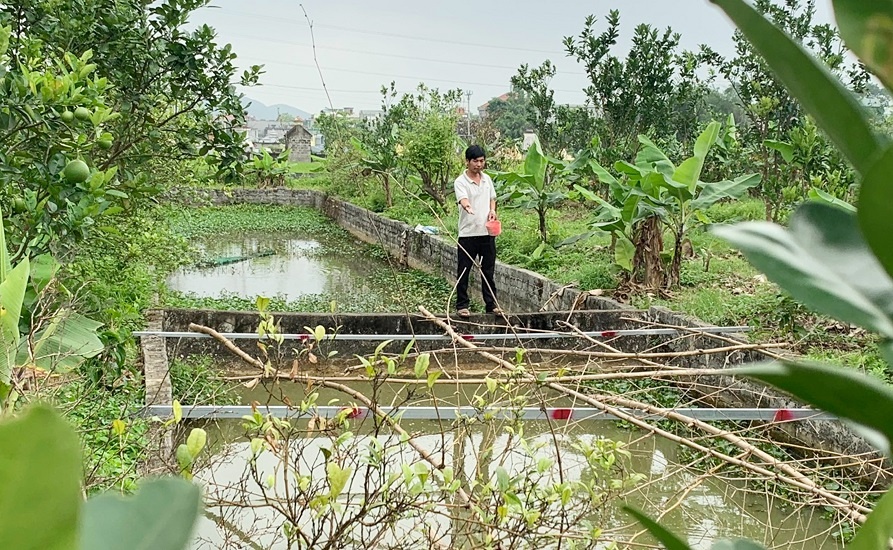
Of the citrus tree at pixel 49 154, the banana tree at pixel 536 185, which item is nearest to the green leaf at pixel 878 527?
the citrus tree at pixel 49 154

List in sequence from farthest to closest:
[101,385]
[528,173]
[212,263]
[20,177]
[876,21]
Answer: [212,263] → [528,173] → [101,385] → [20,177] → [876,21]

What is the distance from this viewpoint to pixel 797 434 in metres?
4.09

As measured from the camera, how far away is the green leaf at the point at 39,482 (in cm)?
19

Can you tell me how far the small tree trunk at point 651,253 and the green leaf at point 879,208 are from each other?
6252 mm

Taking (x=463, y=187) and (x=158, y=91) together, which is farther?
(x=463, y=187)

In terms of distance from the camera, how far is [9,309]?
162 cm

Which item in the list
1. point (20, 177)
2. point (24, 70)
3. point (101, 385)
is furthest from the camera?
point (101, 385)

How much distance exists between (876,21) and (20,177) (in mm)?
2913

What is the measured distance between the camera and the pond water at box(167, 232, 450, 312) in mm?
8133

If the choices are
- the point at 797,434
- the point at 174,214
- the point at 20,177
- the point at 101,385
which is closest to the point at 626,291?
the point at 797,434

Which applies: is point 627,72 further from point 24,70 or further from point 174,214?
point 24,70

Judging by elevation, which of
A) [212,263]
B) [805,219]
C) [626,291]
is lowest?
[212,263]

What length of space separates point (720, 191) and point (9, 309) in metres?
5.50

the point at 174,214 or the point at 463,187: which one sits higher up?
the point at 463,187
